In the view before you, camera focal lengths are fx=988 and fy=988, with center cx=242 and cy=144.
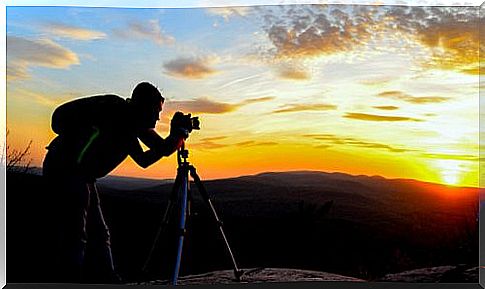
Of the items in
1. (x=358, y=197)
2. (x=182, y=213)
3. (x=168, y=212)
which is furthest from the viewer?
(x=358, y=197)

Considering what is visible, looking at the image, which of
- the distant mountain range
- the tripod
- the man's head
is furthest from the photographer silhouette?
the distant mountain range

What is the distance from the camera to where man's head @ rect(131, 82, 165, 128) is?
771 cm

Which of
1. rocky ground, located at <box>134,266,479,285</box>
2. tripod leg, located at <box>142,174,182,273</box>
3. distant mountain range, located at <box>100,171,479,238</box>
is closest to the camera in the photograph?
tripod leg, located at <box>142,174,182,273</box>

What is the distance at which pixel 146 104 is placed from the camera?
7.73 meters

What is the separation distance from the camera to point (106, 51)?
7.91 metres

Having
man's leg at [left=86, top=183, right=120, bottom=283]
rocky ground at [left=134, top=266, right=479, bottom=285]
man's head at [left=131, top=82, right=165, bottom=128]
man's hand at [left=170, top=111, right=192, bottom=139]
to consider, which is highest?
man's head at [left=131, top=82, right=165, bottom=128]

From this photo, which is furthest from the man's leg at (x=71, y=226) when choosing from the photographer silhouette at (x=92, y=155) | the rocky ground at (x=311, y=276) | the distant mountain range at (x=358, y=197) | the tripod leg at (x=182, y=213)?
the distant mountain range at (x=358, y=197)

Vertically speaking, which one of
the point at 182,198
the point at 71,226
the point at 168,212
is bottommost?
the point at 71,226

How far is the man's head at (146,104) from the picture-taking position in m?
7.71

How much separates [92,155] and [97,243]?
27.3 inches

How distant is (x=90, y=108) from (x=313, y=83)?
184 centimetres

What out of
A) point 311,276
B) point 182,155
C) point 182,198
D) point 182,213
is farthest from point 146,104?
point 311,276

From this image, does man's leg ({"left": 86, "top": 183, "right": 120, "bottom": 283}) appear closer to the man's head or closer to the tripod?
the tripod

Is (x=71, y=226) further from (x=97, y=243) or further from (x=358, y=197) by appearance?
(x=358, y=197)
